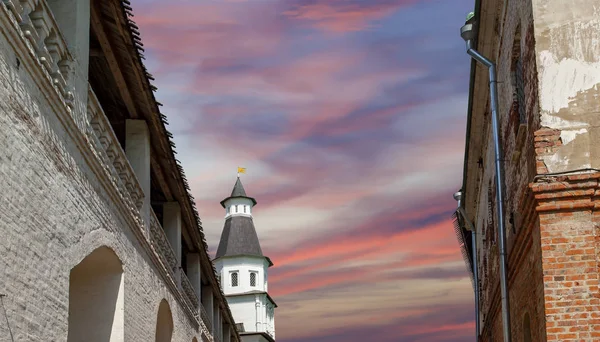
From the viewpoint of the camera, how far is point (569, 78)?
10883 mm

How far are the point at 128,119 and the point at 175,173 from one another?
2.73 meters

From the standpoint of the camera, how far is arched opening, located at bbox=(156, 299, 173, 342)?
17333mm

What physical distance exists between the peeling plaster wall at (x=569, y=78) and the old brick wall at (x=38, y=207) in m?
5.29

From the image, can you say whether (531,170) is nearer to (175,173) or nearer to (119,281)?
(119,281)

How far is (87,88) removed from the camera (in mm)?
11281

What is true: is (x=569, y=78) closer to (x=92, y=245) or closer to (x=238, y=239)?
(x=92, y=245)

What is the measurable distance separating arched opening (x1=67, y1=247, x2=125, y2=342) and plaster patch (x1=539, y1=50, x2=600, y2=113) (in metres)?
5.90

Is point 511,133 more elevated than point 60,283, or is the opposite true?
point 511,133

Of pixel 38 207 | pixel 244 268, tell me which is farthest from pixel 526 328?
pixel 244 268

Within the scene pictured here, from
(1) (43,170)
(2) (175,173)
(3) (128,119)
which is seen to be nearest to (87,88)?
(1) (43,170)

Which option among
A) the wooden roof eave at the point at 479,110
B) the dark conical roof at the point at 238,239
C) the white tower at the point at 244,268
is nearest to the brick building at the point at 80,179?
the wooden roof eave at the point at 479,110

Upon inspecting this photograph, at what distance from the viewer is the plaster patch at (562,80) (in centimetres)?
1086

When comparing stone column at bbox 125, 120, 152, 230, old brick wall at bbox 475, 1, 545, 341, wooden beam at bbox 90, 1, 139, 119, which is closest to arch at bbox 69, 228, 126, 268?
wooden beam at bbox 90, 1, 139, 119

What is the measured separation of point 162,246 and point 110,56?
197 inches
